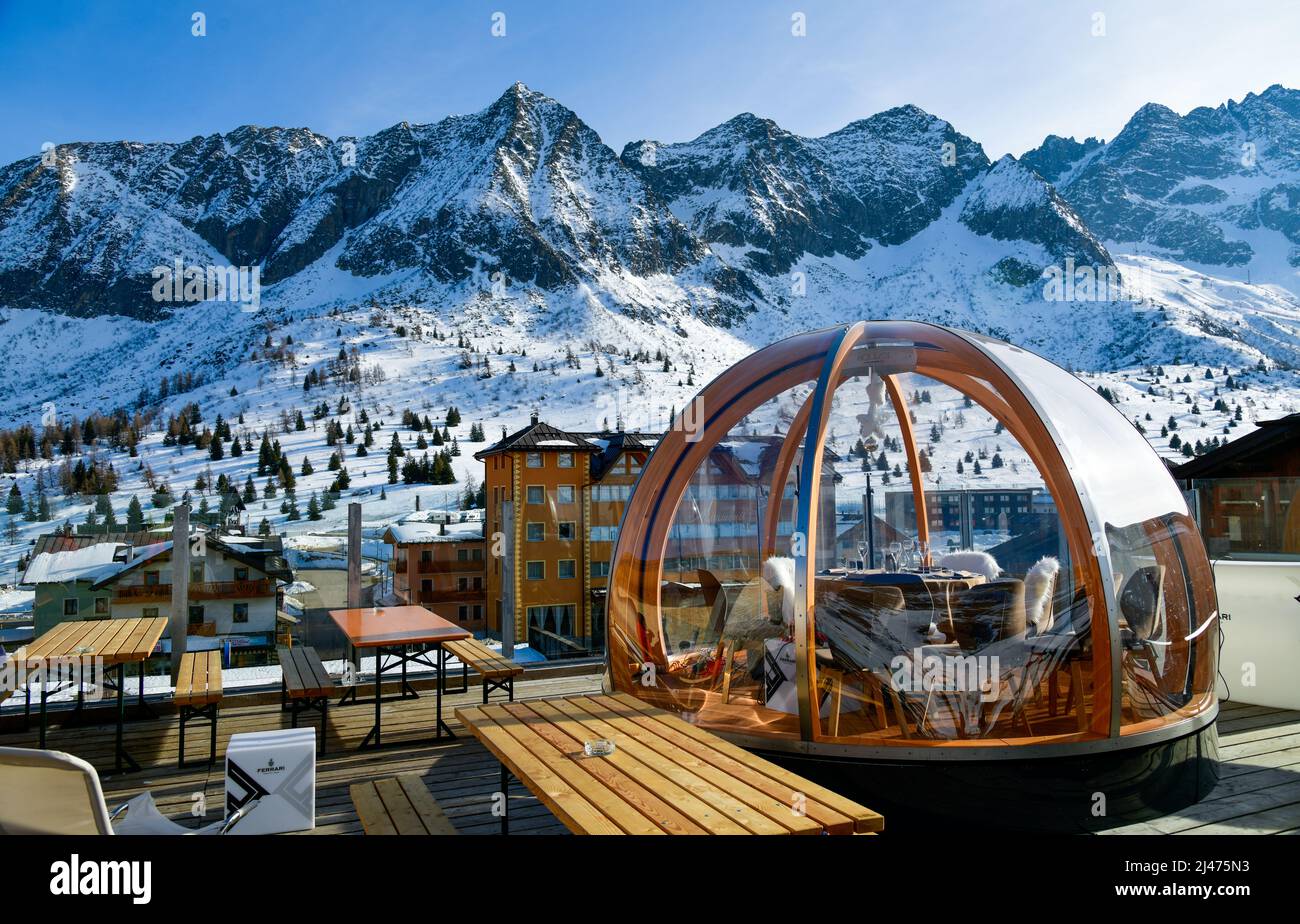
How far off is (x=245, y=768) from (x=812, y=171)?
7630 inches

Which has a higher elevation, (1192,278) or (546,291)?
(1192,278)

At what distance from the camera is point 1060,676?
401 cm

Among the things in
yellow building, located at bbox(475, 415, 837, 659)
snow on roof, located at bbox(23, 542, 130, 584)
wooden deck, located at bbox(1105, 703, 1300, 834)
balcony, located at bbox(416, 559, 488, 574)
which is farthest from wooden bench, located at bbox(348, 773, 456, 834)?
balcony, located at bbox(416, 559, 488, 574)

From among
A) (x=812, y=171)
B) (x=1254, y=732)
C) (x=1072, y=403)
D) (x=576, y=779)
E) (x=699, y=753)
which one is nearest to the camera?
(x=576, y=779)

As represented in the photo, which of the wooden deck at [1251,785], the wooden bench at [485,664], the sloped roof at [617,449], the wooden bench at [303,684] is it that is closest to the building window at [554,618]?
the wooden bench at [485,664]

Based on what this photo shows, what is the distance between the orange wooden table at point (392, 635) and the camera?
5.36 meters

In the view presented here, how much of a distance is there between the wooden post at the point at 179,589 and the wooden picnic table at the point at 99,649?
1.24 feet

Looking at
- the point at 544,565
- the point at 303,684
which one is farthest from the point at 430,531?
the point at 303,684

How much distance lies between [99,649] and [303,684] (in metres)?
1.13

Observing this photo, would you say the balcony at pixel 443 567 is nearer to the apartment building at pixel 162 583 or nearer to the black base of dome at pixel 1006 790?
the apartment building at pixel 162 583

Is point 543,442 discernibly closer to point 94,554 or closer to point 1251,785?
point 94,554

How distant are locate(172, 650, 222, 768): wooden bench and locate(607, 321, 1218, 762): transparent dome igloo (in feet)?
7.86
